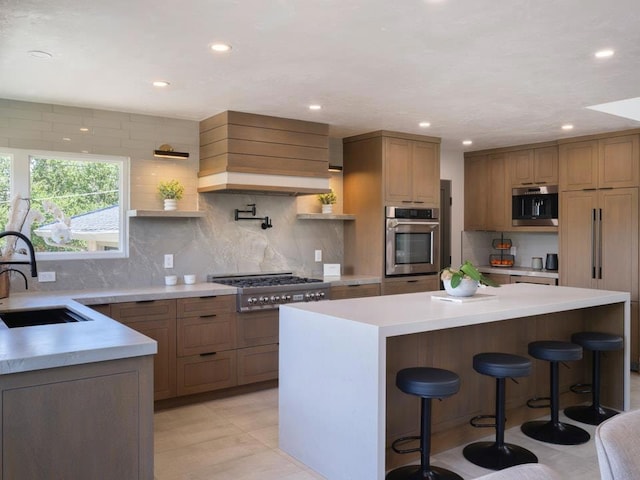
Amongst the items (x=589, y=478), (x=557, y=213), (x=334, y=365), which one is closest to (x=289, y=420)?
(x=334, y=365)

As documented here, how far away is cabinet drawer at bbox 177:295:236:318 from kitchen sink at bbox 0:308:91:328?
3.19 feet

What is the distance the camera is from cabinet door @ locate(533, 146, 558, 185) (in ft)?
20.7

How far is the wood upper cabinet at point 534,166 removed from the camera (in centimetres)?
633

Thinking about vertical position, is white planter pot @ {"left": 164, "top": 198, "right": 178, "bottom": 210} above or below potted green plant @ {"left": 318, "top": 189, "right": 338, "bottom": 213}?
below

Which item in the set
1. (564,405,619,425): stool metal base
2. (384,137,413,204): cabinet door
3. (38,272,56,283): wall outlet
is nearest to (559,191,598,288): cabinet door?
(384,137,413,204): cabinet door

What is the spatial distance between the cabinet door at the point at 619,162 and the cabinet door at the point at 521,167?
845mm

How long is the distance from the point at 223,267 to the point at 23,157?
193cm

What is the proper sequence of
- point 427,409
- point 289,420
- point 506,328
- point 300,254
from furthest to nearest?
point 300,254 < point 506,328 < point 289,420 < point 427,409

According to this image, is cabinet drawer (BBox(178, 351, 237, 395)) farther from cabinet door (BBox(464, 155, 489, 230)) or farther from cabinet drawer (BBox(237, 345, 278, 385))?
cabinet door (BBox(464, 155, 489, 230))

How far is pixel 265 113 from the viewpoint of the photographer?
489 centimetres

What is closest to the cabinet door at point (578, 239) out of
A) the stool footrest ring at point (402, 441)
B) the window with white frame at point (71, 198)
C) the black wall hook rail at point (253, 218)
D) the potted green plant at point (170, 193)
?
the black wall hook rail at point (253, 218)

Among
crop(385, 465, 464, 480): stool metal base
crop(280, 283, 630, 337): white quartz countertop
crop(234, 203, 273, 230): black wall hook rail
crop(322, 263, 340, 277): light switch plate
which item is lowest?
crop(385, 465, 464, 480): stool metal base

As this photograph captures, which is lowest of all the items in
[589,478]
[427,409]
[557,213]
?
[589,478]

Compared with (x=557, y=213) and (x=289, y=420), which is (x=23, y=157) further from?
(x=557, y=213)
